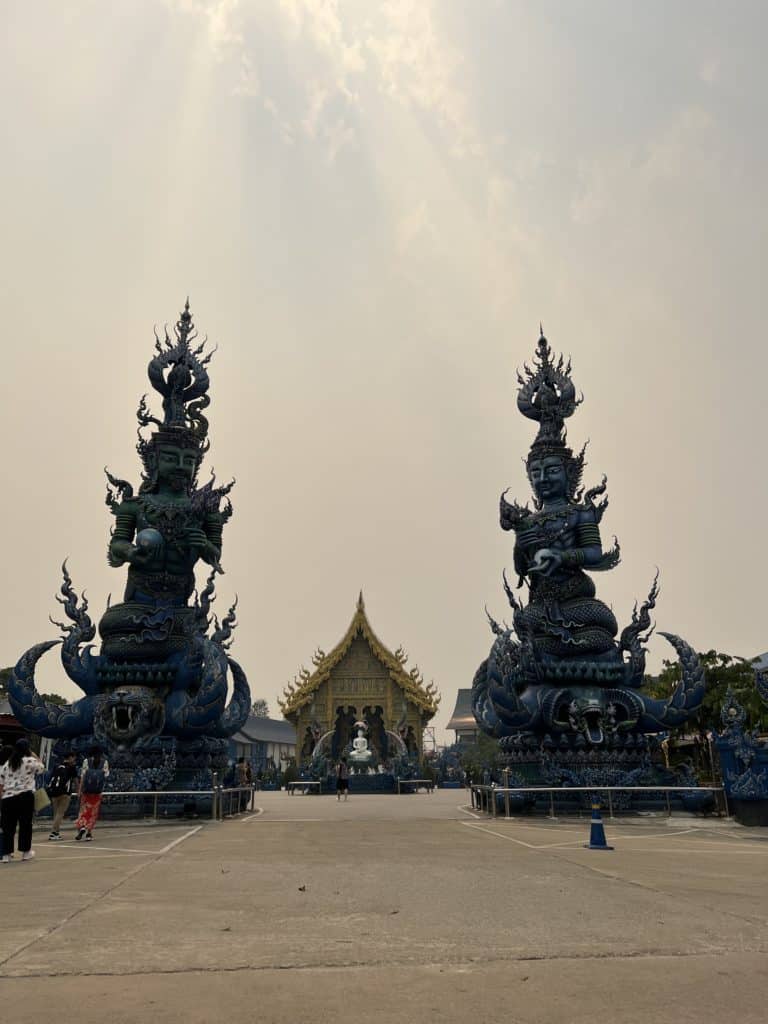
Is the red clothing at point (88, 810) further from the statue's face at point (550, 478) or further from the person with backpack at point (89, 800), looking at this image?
the statue's face at point (550, 478)

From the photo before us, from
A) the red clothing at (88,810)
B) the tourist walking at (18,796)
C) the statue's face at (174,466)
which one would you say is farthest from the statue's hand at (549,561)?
the tourist walking at (18,796)

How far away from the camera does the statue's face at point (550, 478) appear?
72.6 feet

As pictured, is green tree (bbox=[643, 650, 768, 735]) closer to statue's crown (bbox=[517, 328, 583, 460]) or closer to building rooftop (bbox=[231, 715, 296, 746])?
statue's crown (bbox=[517, 328, 583, 460])

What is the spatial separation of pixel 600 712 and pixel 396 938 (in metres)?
15.7

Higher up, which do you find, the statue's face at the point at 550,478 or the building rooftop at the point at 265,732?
the statue's face at the point at 550,478

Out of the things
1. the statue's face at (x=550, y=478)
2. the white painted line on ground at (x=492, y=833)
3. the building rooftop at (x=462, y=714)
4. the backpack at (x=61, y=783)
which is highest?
the statue's face at (x=550, y=478)

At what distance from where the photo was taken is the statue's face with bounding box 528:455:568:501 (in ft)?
72.6

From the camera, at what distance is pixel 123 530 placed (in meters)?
20.3

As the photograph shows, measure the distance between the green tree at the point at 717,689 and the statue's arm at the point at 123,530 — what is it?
17650 mm

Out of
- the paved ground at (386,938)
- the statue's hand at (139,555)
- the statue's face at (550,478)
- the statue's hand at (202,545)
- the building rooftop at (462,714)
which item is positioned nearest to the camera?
the paved ground at (386,938)

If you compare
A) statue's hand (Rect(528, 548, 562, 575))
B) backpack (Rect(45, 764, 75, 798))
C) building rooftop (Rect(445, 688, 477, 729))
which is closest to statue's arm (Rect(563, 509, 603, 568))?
statue's hand (Rect(528, 548, 562, 575))

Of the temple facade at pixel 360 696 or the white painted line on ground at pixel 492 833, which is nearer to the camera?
the white painted line on ground at pixel 492 833

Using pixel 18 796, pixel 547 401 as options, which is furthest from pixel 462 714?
pixel 18 796

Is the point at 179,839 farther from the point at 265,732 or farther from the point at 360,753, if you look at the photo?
the point at 265,732
